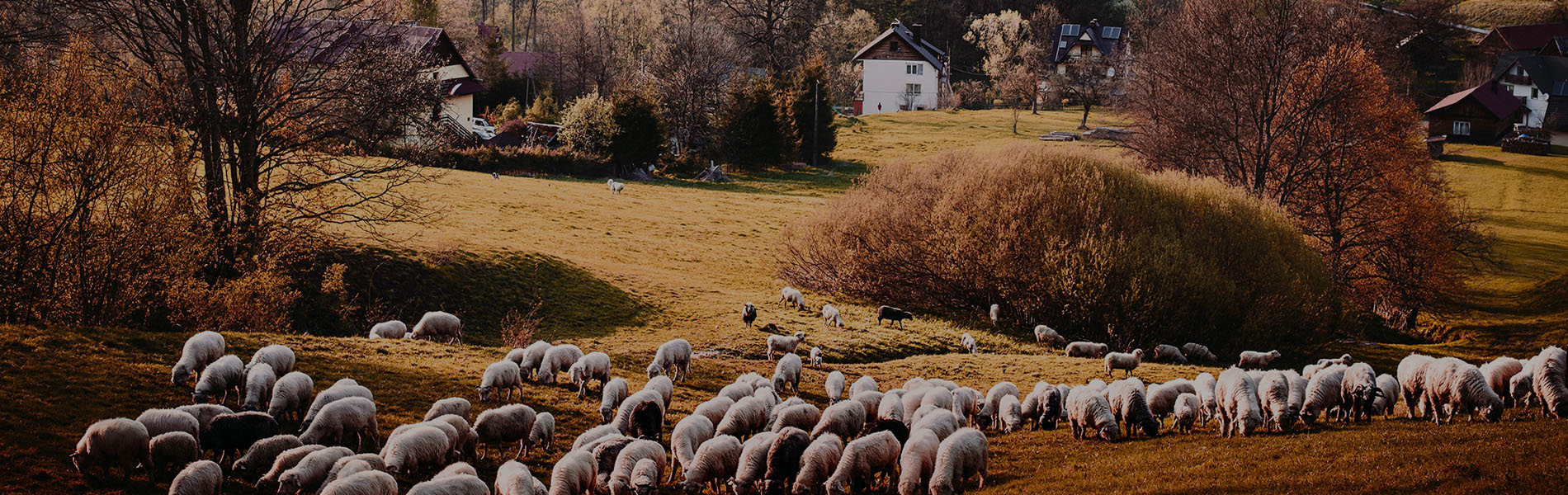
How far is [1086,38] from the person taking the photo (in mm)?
116688

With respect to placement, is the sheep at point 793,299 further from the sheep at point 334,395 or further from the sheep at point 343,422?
the sheep at point 343,422

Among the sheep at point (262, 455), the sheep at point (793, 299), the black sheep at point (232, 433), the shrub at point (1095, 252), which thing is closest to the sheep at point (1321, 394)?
the shrub at point (1095, 252)

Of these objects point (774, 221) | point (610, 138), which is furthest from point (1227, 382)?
point (610, 138)

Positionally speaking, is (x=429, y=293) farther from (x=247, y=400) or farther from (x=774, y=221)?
(x=774, y=221)

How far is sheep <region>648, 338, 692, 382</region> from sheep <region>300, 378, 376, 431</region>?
625 centimetres

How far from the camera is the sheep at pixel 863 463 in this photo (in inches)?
530

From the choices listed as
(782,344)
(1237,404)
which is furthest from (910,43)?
(1237,404)

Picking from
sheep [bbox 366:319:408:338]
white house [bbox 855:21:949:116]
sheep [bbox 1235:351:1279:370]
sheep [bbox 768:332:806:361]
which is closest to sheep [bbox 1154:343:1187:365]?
sheep [bbox 1235:351:1279:370]

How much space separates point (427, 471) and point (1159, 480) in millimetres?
9902

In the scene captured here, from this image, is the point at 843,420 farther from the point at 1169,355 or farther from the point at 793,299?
the point at 793,299

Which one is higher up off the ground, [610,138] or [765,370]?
[610,138]

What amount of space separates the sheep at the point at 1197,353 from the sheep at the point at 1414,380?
13.9 metres

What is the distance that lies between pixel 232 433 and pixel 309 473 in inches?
80.1

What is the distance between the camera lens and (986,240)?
34.7 meters
